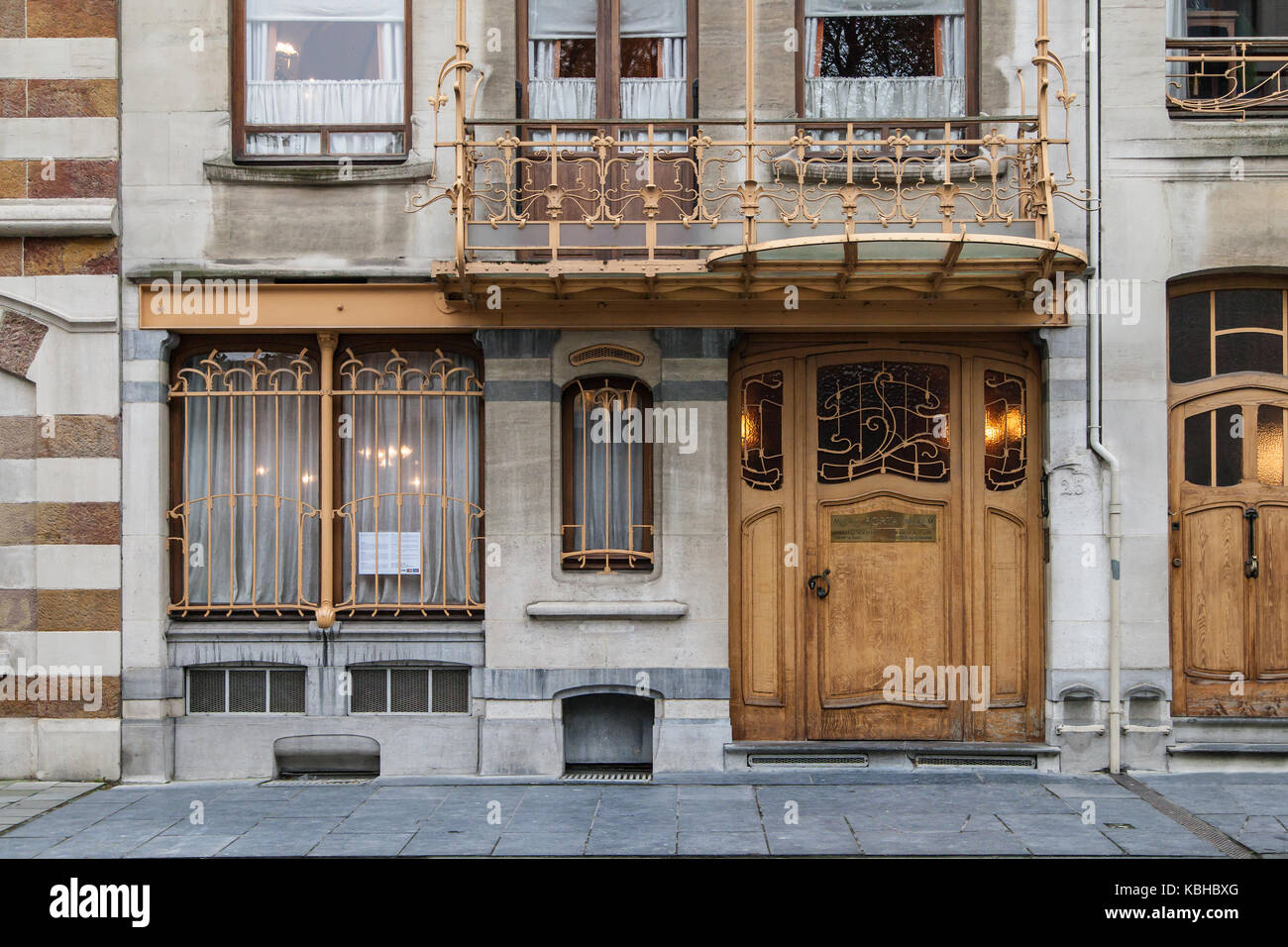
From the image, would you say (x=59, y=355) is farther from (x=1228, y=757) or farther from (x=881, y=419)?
(x=1228, y=757)

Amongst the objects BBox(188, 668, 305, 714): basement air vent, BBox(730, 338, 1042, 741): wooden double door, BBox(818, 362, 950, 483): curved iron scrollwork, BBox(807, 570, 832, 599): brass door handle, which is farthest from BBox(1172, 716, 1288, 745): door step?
BBox(188, 668, 305, 714): basement air vent

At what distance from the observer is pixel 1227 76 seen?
9.87m

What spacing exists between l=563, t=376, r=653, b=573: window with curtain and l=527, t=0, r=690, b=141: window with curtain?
222 cm

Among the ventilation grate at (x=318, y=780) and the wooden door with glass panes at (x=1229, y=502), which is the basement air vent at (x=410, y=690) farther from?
the wooden door with glass panes at (x=1229, y=502)

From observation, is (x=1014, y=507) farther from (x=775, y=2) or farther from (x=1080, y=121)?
(x=775, y=2)

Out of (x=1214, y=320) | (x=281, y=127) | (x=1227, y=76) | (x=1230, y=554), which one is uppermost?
(x=1227, y=76)

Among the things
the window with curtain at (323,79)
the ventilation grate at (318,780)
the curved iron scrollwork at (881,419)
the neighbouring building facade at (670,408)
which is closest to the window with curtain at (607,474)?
the neighbouring building facade at (670,408)

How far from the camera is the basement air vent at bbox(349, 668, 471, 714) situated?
9.95m

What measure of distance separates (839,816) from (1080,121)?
5.90 metres

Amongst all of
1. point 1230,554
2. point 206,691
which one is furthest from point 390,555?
point 1230,554

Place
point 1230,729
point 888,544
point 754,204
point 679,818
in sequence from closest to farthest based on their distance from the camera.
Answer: point 679,818 < point 754,204 < point 1230,729 < point 888,544

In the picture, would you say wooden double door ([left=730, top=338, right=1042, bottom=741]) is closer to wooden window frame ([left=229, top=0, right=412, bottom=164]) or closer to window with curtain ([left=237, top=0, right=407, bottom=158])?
wooden window frame ([left=229, top=0, right=412, bottom=164])

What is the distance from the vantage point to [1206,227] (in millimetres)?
9766

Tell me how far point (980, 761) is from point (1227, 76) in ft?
19.6
